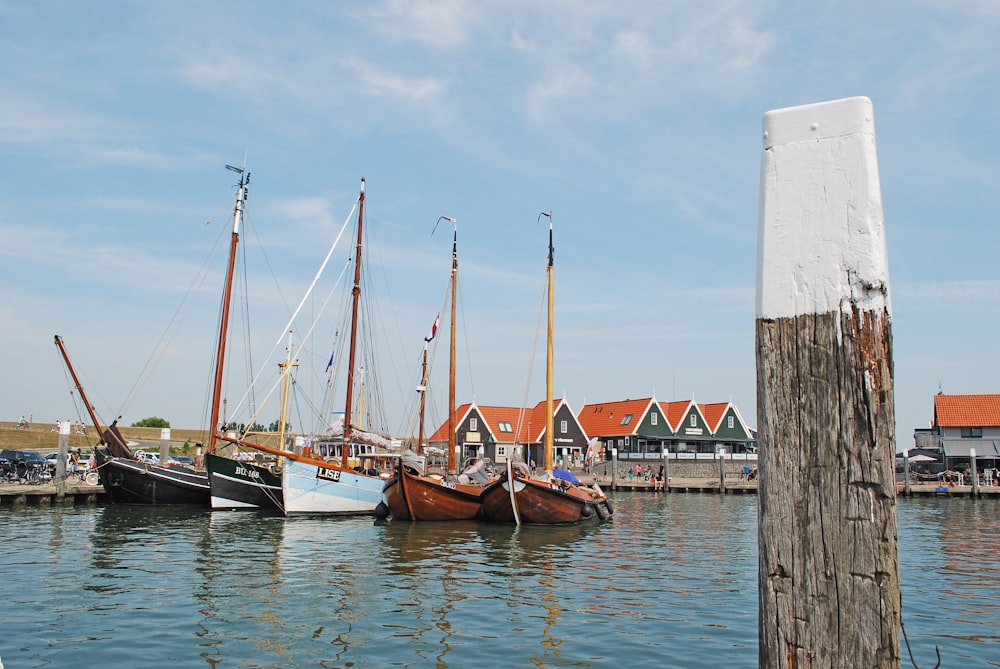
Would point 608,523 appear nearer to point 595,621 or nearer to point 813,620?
point 595,621

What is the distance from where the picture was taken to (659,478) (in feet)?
186

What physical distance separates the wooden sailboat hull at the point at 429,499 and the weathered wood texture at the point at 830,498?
83.6ft

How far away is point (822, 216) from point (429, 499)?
26.3m

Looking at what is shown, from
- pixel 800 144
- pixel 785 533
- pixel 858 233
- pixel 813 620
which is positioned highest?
pixel 800 144

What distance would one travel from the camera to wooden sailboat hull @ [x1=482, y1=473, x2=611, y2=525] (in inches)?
1053

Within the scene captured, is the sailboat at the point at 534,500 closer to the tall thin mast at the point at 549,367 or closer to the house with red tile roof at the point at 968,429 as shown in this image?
the tall thin mast at the point at 549,367

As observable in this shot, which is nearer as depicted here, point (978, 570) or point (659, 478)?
point (978, 570)

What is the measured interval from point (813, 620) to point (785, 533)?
0.34 meters

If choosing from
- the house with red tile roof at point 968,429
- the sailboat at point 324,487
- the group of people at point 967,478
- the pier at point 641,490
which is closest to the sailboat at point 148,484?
the pier at point 641,490

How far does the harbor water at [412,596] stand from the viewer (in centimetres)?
1044

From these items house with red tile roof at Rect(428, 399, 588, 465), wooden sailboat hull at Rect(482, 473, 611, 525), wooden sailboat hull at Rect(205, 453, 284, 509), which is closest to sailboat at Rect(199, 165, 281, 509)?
wooden sailboat hull at Rect(205, 453, 284, 509)

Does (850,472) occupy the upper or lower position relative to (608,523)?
upper

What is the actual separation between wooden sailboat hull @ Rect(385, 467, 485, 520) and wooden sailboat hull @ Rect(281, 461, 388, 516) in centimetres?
151

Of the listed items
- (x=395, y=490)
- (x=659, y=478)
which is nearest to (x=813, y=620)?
(x=395, y=490)
